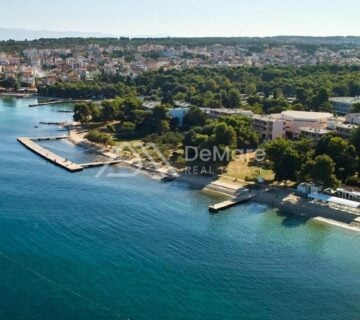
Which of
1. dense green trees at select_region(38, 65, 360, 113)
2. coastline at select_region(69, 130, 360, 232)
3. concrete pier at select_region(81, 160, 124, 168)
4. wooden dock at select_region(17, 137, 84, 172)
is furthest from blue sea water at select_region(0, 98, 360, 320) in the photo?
dense green trees at select_region(38, 65, 360, 113)

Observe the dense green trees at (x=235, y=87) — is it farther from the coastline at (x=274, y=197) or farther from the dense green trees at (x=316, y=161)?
the coastline at (x=274, y=197)

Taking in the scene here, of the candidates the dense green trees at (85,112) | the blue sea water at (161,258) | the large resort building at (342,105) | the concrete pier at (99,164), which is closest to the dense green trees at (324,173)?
the blue sea water at (161,258)

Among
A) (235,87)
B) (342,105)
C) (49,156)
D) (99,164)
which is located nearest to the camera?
(99,164)

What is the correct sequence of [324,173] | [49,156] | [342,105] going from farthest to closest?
[342,105], [49,156], [324,173]

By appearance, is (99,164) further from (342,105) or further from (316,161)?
(342,105)

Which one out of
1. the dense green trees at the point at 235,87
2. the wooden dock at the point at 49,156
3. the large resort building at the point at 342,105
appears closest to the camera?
the wooden dock at the point at 49,156

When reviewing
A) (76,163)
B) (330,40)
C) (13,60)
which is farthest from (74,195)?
(330,40)

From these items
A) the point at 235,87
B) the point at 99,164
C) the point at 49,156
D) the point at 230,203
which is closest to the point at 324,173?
the point at 230,203
